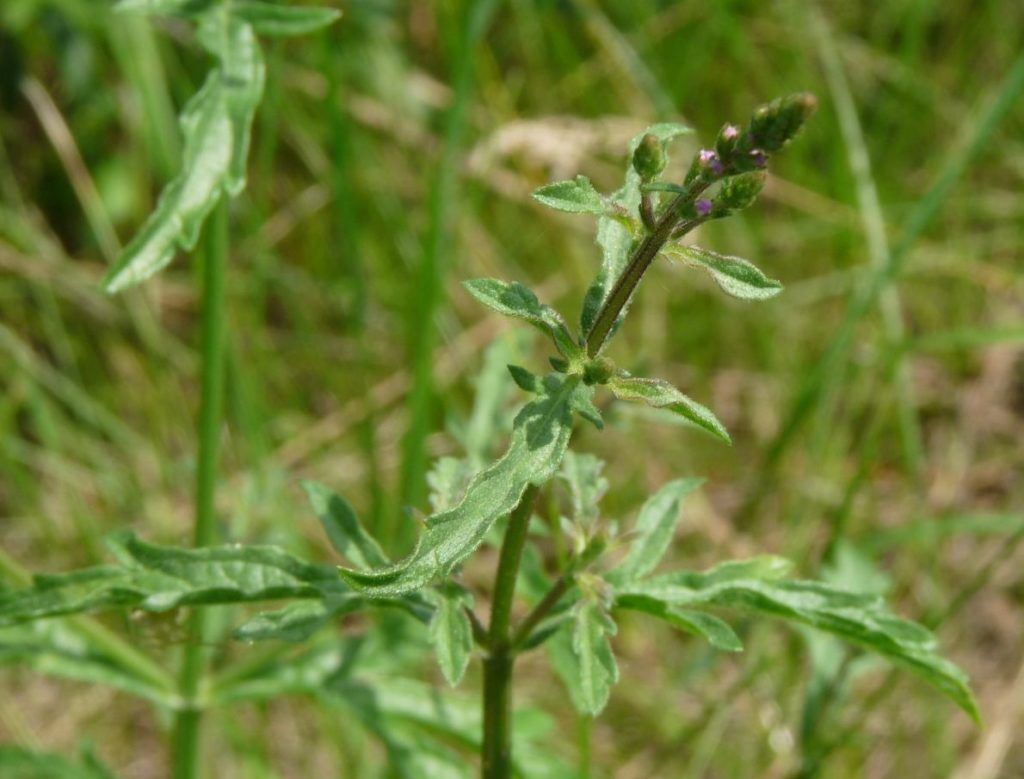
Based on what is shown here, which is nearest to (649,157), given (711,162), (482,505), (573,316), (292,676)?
(711,162)

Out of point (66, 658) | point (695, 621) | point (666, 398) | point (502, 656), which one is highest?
point (666, 398)

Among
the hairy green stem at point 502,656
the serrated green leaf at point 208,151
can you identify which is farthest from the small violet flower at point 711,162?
the serrated green leaf at point 208,151

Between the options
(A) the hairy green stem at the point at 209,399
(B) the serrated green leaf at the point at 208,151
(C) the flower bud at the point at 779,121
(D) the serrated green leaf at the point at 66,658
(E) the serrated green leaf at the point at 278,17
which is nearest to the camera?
(C) the flower bud at the point at 779,121

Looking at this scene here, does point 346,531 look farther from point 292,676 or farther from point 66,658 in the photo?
point 66,658

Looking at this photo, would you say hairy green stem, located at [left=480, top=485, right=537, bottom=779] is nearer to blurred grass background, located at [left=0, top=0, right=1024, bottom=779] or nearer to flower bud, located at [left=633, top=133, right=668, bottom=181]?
flower bud, located at [left=633, top=133, right=668, bottom=181]

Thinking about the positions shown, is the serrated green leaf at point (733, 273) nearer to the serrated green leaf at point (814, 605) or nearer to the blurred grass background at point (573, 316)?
the serrated green leaf at point (814, 605)

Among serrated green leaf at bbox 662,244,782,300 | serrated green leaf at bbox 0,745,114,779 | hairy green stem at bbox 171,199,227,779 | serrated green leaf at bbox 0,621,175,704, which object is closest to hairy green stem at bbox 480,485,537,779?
serrated green leaf at bbox 662,244,782,300
